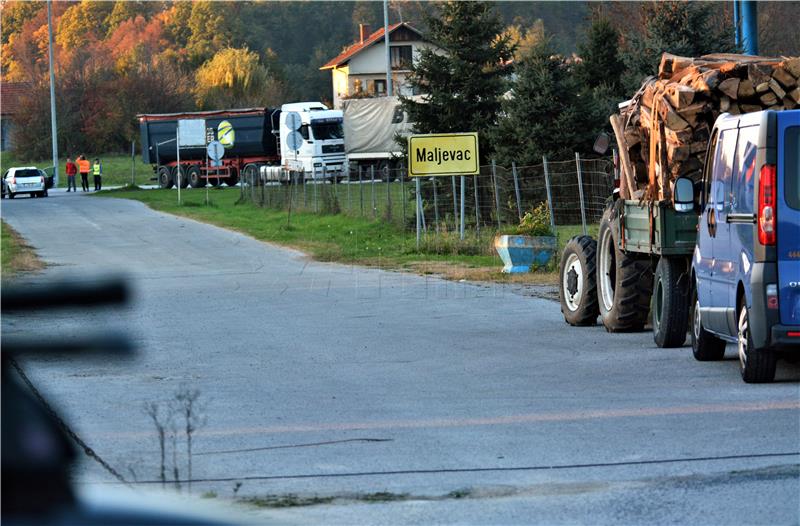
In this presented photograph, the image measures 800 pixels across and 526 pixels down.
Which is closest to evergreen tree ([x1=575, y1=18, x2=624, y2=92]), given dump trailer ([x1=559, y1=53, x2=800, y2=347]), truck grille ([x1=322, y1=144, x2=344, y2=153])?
truck grille ([x1=322, y1=144, x2=344, y2=153])

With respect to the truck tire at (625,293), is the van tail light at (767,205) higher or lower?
higher

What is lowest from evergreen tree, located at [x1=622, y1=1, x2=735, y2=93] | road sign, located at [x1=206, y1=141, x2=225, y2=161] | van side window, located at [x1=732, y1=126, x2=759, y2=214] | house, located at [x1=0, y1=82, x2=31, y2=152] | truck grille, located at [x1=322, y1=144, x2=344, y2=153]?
van side window, located at [x1=732, y1=126, x2=759, y2=214]

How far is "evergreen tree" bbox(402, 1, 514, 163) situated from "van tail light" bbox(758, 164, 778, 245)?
29816 mm

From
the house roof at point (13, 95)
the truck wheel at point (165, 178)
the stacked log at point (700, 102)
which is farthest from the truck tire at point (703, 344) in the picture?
the house roof at point (13, 95)

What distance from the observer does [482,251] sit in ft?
86.1

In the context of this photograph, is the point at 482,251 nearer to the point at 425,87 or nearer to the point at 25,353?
the point at 425,87

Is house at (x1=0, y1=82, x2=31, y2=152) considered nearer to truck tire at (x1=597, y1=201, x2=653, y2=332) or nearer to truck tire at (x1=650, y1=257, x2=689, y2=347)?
truck tire at (x1=597, y1=201, x2=653, y2=332)

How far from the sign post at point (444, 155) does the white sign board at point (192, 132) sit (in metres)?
41.9

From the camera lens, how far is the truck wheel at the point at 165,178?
2687 inches

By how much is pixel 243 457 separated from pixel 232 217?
111 ft

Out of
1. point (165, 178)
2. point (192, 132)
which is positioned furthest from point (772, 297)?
point (165, 178)

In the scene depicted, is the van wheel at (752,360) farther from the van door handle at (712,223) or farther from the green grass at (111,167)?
the green grass at (111,167)

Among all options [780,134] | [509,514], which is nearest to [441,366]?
[780,134]

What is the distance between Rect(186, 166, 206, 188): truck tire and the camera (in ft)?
223
